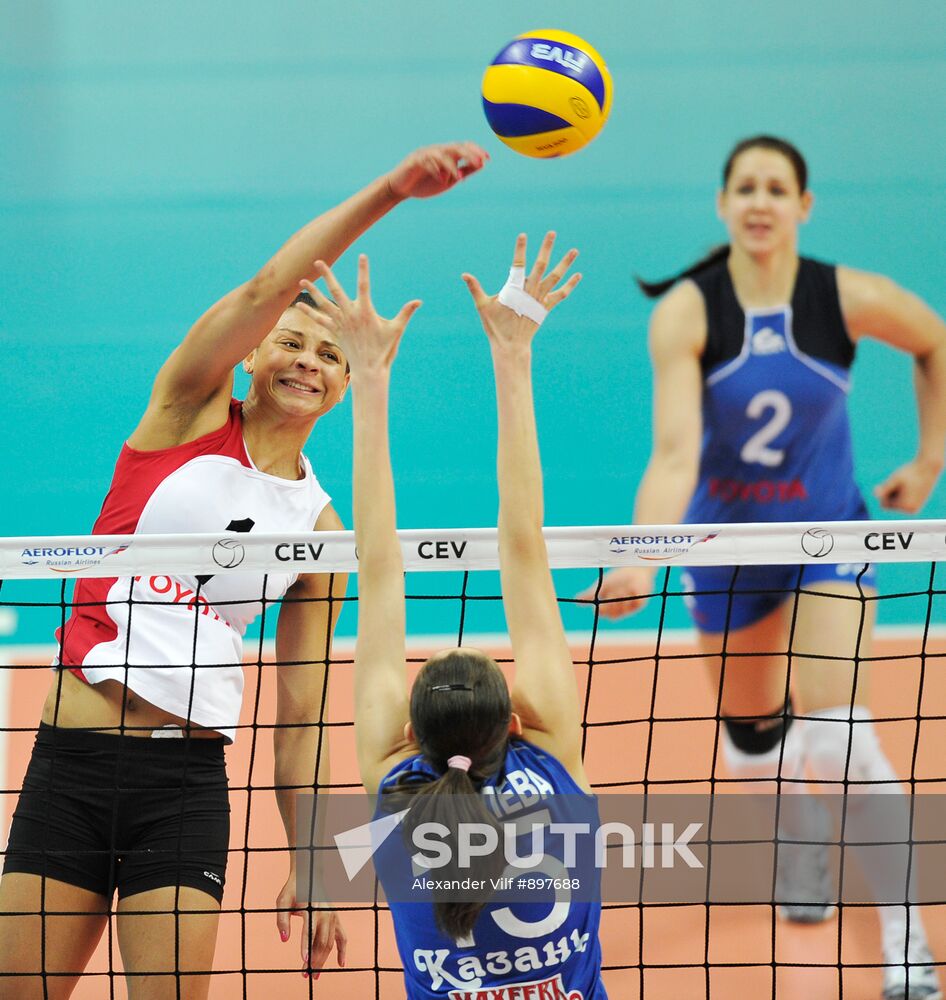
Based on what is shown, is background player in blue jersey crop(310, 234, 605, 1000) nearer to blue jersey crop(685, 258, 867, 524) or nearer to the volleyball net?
the volleyball net

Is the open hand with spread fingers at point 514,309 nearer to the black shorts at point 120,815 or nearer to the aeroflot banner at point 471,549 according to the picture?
the aeroflot banner at point 471,549

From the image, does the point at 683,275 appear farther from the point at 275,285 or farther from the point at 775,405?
the point at 275,285

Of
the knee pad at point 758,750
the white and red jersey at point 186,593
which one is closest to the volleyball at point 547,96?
the white and red jersey at point 186,593

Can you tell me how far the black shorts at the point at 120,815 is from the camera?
265 centimetres

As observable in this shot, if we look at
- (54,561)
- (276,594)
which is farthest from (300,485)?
(54,561)

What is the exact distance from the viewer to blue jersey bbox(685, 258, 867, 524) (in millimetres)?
6203

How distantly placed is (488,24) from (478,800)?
6.02 meters

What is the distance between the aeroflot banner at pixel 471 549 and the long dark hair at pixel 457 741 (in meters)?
0.79

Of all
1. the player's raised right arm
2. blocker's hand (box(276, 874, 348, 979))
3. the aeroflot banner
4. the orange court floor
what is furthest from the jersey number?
blocker's hand (box(276, 874, 348, 979))

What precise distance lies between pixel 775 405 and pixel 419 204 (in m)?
2.20

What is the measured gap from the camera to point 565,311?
7098 mm

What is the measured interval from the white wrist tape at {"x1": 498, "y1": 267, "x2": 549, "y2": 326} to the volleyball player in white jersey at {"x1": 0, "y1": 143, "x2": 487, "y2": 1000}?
0.51 meters

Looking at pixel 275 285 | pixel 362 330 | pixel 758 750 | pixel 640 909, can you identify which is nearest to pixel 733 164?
pixel 758 750

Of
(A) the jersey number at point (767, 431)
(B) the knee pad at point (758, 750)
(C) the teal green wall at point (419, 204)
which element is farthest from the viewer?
(C) the teal green wall at point (419, 204)
